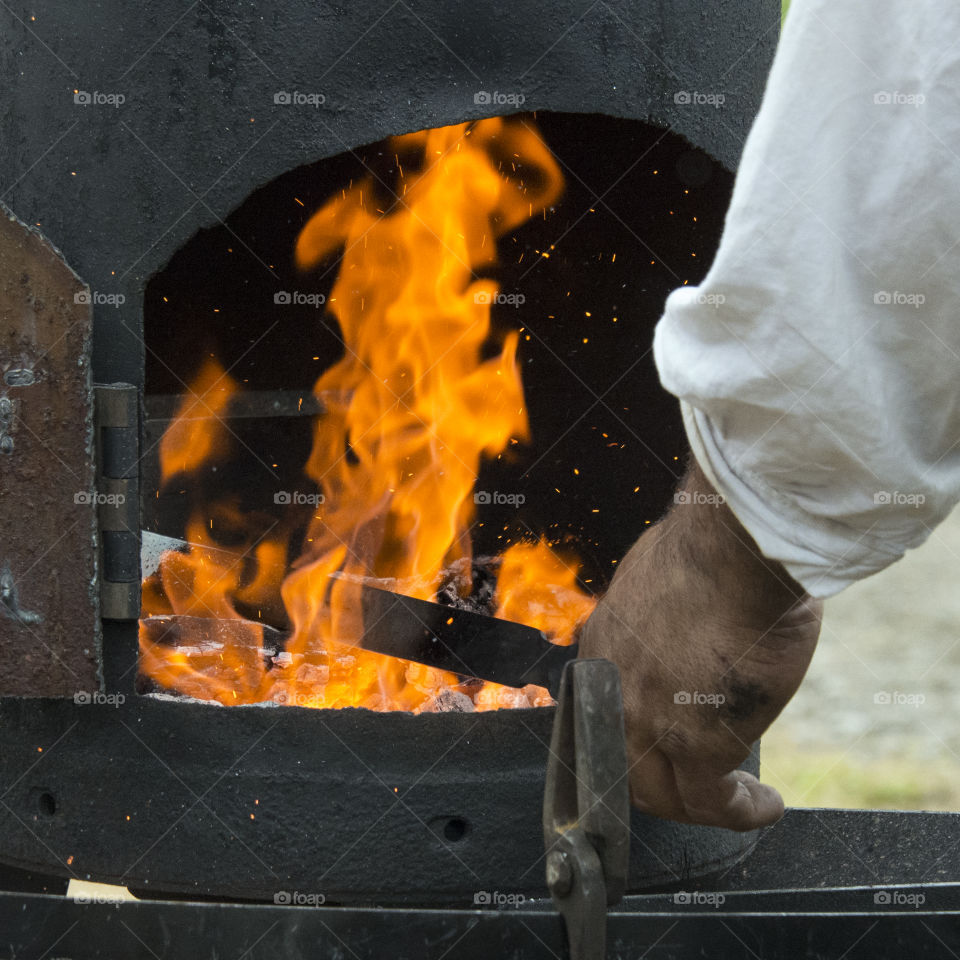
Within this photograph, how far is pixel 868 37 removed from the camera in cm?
75

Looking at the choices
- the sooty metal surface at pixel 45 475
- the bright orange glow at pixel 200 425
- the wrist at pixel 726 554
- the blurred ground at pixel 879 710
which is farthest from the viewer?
the blurred ground at pixel 879 710

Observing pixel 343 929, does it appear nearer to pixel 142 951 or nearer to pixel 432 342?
pixel 142 951

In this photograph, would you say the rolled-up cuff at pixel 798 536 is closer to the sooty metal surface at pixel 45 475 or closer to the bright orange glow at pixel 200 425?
the sooty metal surface at pixel 45 475

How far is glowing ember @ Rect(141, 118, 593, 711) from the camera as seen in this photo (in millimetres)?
1776

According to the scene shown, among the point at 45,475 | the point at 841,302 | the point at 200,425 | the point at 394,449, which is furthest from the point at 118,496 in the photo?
the point at 841,302

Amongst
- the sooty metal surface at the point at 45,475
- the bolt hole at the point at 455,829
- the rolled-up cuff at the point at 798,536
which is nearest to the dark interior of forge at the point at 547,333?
the sooty metal surface at the point at 45,475

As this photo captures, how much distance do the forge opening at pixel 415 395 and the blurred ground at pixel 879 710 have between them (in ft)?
6.90

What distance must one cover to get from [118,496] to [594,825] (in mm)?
723

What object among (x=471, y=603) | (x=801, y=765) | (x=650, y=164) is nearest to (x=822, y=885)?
(x=471, y=603)

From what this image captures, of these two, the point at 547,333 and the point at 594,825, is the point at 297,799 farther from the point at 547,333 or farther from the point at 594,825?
the point at 547,333

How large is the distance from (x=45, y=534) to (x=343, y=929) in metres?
0.59

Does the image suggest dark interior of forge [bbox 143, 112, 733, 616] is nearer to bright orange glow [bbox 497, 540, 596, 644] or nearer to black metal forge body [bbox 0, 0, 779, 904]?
bright orange glow [bbox 497, 540, 596, 644]

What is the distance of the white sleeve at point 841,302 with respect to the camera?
2.47 feet

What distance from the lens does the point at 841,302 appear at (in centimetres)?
80
